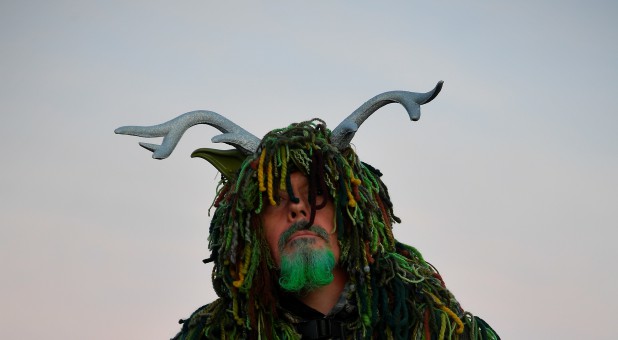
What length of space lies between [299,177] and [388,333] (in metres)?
0.79

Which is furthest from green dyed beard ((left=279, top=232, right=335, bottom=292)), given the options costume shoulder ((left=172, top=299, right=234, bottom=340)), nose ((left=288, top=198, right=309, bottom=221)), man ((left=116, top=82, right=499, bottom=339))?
costume shoulder ((left=172, top=299, right=234, bottom=340))

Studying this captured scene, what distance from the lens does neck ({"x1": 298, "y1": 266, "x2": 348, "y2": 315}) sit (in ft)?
16.0

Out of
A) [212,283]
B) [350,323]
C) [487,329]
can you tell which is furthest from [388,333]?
[212,283]

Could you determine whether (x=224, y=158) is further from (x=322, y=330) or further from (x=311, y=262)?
(x=322, y=330)

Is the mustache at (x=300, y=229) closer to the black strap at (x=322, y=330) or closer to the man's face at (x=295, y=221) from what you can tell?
the man's face at (x=295, y=221)

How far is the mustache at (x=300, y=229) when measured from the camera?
4785mm

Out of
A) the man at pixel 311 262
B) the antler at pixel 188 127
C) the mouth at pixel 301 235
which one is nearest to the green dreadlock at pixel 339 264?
the man at pixel 311 262

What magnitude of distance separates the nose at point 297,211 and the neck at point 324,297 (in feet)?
0.94

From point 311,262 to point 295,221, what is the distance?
0.21 meters

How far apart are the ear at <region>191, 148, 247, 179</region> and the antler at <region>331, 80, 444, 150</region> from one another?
0.48 meters

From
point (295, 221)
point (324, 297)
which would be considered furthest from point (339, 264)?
point (295, 221)

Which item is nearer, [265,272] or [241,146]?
[265,272]

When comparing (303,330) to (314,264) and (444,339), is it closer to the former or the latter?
(314,264)

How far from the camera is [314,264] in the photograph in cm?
472
